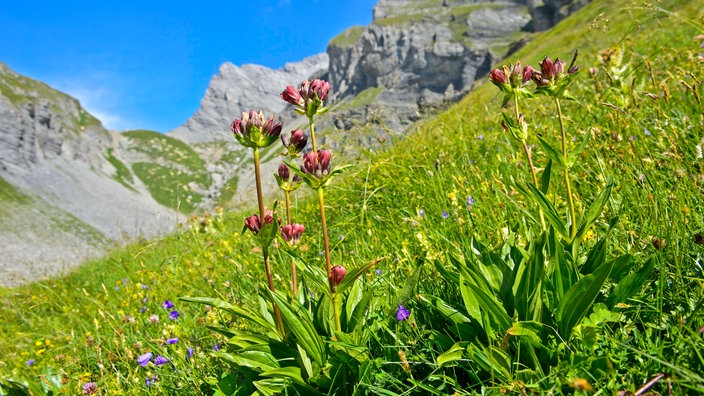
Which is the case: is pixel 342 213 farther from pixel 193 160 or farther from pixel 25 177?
pixel 193 160

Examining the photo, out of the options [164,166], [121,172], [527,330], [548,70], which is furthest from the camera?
[164,166]

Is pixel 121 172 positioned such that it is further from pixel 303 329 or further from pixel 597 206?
pixel 597 206

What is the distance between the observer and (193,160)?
168750mm

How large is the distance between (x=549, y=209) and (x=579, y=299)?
1.14 feet

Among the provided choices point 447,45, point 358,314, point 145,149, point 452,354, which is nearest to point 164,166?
point 145,149

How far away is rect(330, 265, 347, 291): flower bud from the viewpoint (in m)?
1.66

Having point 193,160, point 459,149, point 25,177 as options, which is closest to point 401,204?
point 459,149

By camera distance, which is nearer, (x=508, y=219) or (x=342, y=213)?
(x=508, y=219)

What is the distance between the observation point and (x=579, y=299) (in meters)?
1.56

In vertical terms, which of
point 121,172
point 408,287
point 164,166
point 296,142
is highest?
point 164,166

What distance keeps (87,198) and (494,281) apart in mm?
95218

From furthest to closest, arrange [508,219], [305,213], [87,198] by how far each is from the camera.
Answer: [87,198], [305,213], [508,219]

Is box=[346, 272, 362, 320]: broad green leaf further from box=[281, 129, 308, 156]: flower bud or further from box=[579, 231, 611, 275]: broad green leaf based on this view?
box=[579, 231, 611, 275]: broad green leaf

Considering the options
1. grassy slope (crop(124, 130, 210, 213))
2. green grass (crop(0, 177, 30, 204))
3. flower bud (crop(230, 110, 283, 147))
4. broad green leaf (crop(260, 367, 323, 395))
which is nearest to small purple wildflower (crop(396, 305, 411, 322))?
broad green leaf (crop(260, 367, 323, 395))
